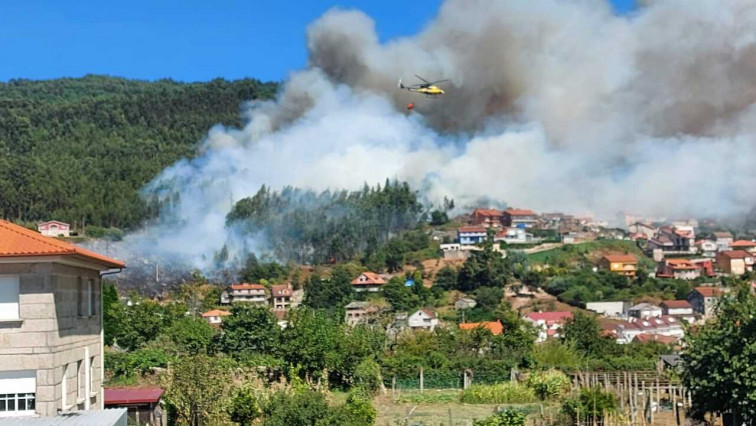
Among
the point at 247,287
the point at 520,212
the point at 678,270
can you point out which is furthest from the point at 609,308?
the point at 520,212

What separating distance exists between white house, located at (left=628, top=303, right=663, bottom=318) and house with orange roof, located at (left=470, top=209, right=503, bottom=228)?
68.4 feet

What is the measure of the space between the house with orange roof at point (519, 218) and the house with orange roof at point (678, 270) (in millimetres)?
12078

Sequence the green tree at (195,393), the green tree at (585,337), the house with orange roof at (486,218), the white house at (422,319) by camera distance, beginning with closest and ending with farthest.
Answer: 1. the green tree at (195,393)
2. the green tree at (585,337)
3. the white house at (422,319)
4. the house with orange roof at (486,218)

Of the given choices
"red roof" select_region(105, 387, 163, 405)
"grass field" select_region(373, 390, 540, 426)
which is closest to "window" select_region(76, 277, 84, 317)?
"red roof" select_region(105, 387, 163, 405)

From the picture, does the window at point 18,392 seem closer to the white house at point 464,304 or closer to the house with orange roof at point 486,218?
the white house at point 464,304

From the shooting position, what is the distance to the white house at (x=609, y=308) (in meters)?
46.9

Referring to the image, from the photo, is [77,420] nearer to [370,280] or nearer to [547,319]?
[547,319]

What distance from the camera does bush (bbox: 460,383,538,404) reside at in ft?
67.4

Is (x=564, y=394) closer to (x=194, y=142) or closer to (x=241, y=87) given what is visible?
(x=194, y=142)

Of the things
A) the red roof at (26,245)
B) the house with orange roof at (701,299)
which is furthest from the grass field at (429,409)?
the house with orange roof at (701,299)

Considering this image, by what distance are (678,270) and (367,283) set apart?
18354 mm

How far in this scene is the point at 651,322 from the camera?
43719 mm

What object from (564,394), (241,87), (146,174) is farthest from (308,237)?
(241,87)

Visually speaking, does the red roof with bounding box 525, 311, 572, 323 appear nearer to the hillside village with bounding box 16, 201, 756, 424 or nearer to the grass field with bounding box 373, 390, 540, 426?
the hillside village with bounding box 16, 201, 756, 424
